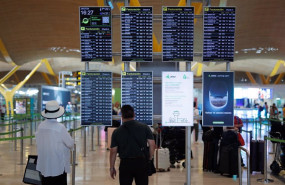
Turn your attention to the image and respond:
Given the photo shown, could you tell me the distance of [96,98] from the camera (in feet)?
18.9

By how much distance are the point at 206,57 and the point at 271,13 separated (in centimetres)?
2139

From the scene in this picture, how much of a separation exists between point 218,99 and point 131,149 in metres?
2.19

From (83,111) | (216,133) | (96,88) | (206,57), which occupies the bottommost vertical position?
(216,133)

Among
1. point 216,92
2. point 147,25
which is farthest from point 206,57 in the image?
point 147,25

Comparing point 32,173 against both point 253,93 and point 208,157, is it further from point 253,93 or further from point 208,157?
point 253,93

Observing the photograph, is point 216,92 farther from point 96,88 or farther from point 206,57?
point 96,88

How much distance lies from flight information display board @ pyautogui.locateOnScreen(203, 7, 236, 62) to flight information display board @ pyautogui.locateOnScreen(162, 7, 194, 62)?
0.27 meters

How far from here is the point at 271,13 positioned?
81.7ft

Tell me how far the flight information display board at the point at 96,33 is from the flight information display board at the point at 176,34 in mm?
901

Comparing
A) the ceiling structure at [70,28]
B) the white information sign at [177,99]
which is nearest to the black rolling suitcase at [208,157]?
the white information sign at [177,99]

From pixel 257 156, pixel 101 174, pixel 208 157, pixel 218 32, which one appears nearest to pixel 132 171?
pixel 218 32

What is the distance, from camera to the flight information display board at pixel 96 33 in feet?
18.6

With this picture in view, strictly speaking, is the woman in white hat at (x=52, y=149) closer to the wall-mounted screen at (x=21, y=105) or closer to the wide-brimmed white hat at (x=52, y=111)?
the wide-brimmed white hat at (x=52, y=111)

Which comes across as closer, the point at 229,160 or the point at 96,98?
the point at 96,98
